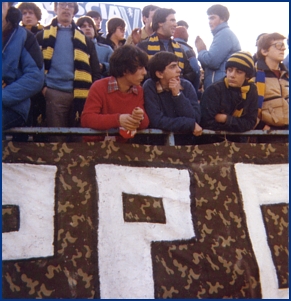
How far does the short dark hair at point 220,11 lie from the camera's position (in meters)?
5.57

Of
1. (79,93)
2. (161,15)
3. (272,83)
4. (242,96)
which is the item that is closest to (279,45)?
(272,83)

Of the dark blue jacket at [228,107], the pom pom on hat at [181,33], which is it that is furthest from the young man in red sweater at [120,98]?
the pom pom on hat at [181,33]

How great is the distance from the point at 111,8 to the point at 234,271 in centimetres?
1195

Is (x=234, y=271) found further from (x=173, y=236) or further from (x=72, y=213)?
(x=72, y=213)

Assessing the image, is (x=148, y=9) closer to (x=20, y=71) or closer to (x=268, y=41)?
(x=268, y=41)

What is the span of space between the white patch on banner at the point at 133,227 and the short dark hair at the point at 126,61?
2.97 feet

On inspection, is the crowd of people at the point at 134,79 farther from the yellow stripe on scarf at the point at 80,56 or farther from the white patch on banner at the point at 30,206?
the white patch on banner at the point at 30,206

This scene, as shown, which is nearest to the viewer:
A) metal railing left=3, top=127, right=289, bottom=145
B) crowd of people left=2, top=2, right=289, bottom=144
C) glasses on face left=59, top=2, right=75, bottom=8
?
metal railing left=3, top=127, right=289, bottom=145

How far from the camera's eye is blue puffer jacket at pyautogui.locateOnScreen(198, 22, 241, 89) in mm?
5301

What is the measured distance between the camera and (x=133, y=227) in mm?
3596

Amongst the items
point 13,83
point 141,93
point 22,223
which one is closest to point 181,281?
point 22,223

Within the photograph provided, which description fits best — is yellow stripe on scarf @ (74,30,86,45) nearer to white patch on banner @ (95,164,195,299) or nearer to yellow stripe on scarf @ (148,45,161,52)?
yellow stripe on scarf @ (148,45,161,52)

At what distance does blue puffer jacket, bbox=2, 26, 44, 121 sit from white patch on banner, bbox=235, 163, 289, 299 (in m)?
1.91

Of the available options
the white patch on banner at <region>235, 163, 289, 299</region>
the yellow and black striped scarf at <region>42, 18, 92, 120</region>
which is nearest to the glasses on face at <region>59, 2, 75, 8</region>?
the yellow and black striped scarf at <region>42, 18, 92, 120</region>
